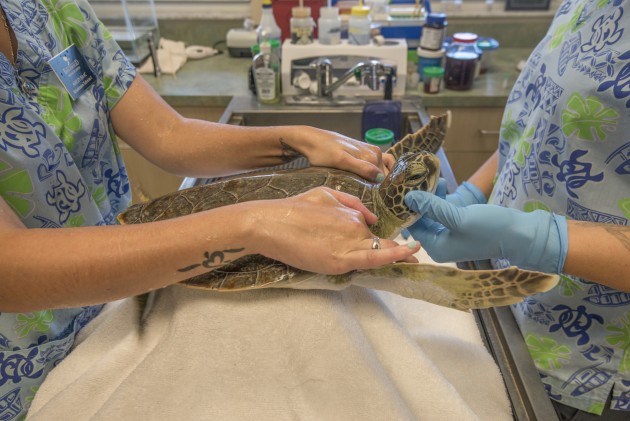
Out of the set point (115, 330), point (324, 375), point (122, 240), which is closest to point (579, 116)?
point (324, 375)

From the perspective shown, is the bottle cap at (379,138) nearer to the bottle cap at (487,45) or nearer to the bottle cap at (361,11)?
the bottle cap at (361,11)

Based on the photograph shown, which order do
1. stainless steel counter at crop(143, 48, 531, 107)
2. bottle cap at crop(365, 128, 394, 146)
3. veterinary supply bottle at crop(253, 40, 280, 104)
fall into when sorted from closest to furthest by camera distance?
1. bottle cap at crop(365, 128, 394, 146)
2. veterinary supply bottle at crop(253, 40, 280, 104)
3. stainless steel counter at crop(143, 48, 531, 107)

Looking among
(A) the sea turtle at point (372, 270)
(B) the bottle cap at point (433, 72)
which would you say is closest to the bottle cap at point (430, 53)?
(B) the bottle cap at point (433, 72)

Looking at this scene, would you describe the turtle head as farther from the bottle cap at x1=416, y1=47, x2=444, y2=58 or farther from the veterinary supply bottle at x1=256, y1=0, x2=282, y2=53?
the veterinary supply bottle at x1=256, y1=0, x2=282, y2=53

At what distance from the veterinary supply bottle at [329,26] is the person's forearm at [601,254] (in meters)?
1.42

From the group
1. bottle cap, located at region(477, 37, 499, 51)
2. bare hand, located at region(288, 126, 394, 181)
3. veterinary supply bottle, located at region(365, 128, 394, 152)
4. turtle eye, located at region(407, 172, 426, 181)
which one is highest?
turtle eye, located at region(407, 172, 426, 181)

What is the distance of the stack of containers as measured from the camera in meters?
1.87

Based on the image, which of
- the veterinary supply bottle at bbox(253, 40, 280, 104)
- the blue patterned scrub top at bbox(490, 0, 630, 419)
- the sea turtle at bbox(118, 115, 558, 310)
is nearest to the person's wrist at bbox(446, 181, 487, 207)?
the blue patterned scrub top at bbox(490, 0, 630, 419)

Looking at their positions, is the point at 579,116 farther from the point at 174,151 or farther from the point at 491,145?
the point at 491,145

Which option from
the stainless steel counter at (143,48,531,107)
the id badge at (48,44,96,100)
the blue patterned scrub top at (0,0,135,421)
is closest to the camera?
the blue patterned scrub top at (0,0,135,421)

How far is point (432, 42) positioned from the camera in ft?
6.26

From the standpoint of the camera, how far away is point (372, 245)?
66 centimetres

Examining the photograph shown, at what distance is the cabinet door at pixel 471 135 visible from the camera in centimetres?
191

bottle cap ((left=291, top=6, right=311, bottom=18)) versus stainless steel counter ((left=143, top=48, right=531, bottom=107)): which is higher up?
bottle cap ((left=291, top=6, right=311, bottom=18))
